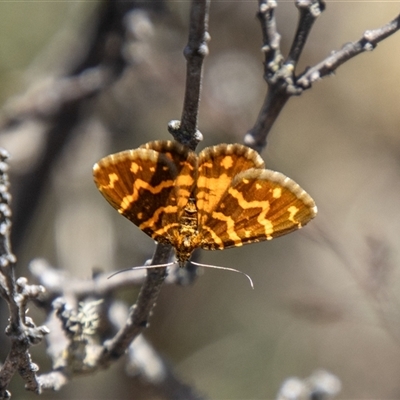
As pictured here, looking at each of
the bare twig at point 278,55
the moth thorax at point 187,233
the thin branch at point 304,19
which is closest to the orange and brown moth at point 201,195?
the moth thorax at point 187,233

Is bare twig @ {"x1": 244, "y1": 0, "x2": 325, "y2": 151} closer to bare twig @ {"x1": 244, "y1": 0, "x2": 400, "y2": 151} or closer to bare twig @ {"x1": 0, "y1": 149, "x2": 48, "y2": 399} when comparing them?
bare twig @ {"x1": 244, "y1": 0, "x2": 400, "y2": 151}

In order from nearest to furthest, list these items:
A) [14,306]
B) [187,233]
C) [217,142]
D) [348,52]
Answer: [14,306], [348,52], [187,233], [217,142]

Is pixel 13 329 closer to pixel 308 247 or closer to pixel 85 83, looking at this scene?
pixel 85 83

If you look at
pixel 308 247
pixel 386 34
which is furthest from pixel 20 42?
pixel 386 34

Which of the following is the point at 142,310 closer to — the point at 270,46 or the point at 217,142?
the point at 270,46

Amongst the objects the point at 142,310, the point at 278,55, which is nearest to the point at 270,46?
the point at 278,55

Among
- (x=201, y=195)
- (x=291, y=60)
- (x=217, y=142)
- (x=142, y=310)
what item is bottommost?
(x=217, y=142)

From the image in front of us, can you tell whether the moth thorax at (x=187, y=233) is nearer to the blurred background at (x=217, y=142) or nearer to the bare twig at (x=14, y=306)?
the bare twig at (x=14, y=306)

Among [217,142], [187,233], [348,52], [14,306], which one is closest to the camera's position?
[14,306]
